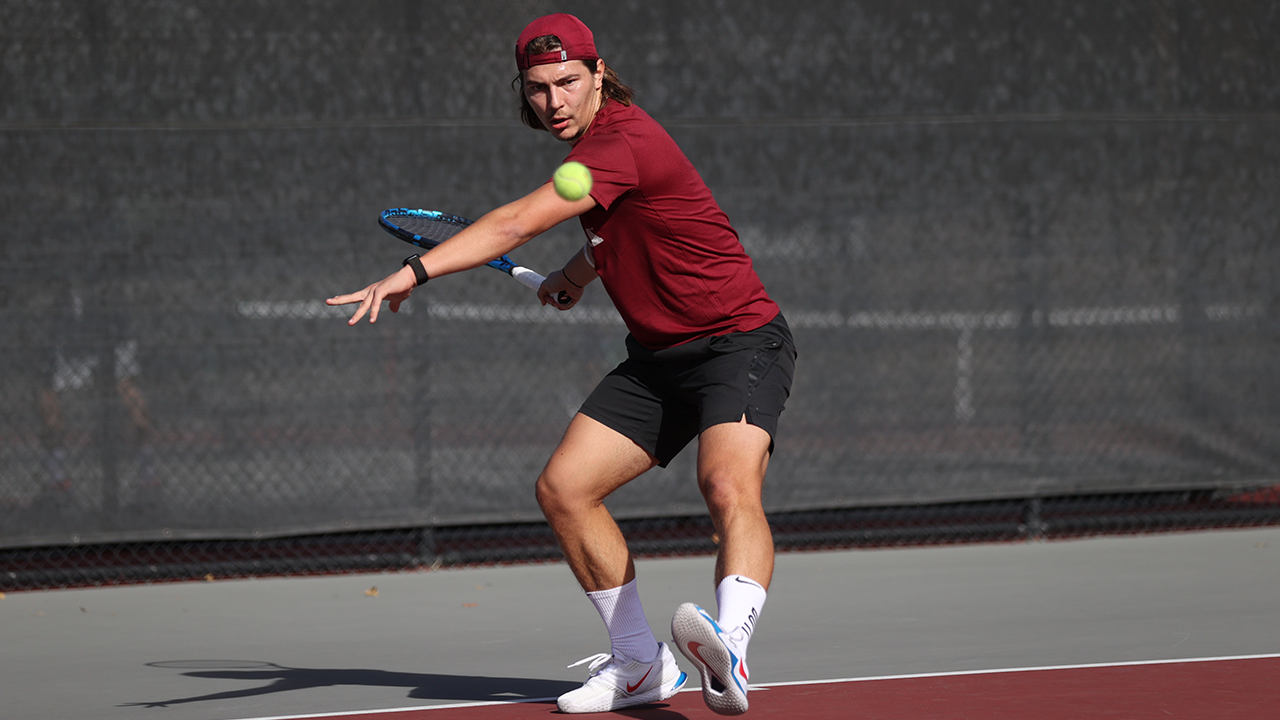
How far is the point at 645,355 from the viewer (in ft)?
11.4

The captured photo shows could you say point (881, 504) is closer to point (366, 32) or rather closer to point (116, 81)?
point (366, 32)

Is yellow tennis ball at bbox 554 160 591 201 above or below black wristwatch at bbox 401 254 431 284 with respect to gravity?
above

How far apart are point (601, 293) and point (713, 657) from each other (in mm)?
3338

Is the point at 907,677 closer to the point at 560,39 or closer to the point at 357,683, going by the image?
the point at 357,683

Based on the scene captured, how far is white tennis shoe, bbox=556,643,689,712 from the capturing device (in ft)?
11.4

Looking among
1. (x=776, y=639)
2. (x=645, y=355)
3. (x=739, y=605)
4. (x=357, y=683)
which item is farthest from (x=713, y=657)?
(x=776, y=639)

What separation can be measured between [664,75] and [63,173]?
246cm

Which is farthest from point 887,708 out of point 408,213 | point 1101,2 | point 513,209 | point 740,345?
point 1101,2

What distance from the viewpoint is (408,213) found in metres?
4.34

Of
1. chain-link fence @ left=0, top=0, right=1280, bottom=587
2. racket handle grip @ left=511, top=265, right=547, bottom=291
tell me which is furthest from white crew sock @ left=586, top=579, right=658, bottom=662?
chain-link fence @ left=0, top=0, right=1280, bottom=587

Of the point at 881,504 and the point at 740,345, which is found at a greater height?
the point at 740,345

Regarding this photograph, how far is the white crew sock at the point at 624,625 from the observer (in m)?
3.50

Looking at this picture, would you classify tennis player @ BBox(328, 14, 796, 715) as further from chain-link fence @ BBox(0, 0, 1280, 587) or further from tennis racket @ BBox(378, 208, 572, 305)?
chain-link fence @ BBox(0, 0, 1280, 587)

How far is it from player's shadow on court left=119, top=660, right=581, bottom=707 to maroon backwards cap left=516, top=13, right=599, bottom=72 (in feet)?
5.31
